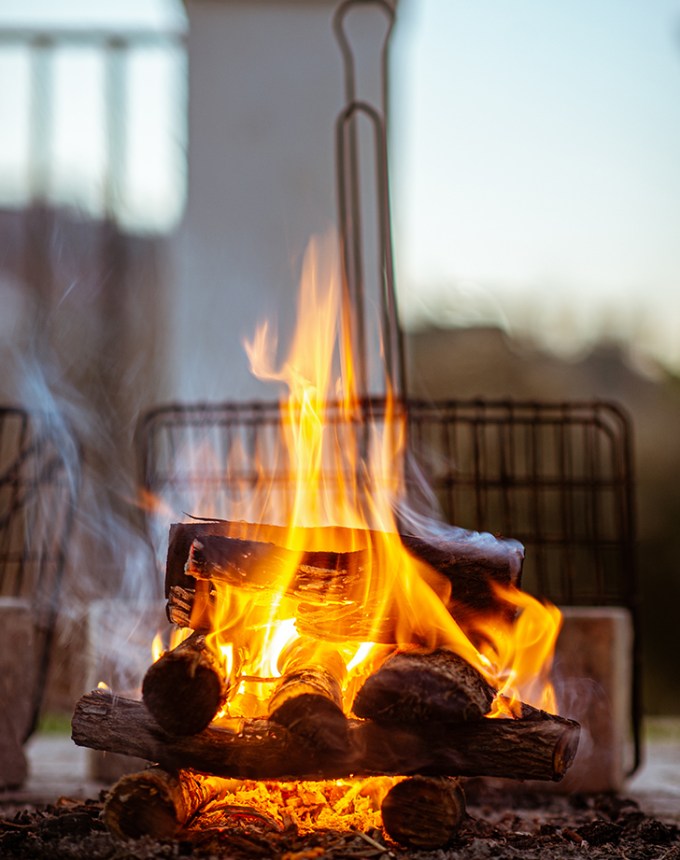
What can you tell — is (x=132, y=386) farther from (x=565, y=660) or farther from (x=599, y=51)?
(x=599, y=51)

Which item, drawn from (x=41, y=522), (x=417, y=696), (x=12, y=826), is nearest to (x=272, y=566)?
(x=417, y=696)

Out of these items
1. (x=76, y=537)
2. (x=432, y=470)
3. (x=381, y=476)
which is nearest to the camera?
(x=381, y=476)

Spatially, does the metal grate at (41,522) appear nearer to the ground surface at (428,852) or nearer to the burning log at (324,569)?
the ground surface at (428,852)

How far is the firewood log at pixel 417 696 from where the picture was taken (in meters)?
1.77

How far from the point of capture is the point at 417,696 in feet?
5.81

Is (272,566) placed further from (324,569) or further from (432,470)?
(432,470)

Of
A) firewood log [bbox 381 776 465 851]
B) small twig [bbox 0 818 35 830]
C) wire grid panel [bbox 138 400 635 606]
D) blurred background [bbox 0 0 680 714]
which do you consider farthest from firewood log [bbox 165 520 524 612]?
blurred background [bbox 0 0 680 714]

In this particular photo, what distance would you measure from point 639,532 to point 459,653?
5270mm

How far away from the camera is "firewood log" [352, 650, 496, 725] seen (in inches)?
69.9

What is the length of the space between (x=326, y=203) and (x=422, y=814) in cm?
248

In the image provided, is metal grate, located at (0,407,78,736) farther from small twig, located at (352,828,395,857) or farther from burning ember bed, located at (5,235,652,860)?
small twig, located at (352,828,395,857)

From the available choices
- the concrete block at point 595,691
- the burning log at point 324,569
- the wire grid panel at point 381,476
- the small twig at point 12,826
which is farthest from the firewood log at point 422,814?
the concrete block at point 595,691

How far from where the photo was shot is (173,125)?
5148 mm

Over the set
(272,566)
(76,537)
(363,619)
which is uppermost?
(76,537)
